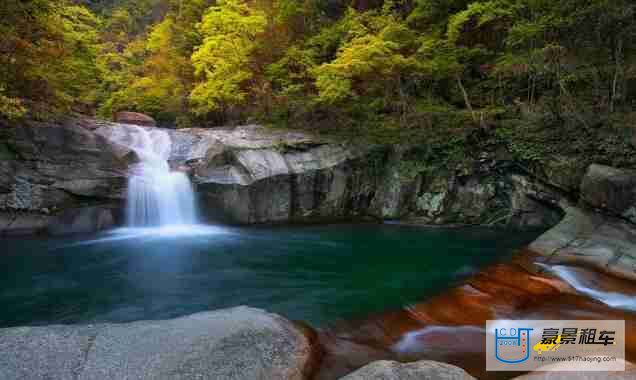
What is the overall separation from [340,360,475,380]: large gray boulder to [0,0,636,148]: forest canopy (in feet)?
31.3

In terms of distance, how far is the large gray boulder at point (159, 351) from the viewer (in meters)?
3.20

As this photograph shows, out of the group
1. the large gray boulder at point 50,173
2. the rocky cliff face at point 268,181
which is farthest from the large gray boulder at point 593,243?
the large gray boulder at point 50,173

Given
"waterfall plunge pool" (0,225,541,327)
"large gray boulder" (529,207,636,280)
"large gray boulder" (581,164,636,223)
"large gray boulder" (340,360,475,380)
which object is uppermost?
"large gray boulder" (581,164,636,223)

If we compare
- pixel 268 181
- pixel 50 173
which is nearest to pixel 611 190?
pixel 268 181

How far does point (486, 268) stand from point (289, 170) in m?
6.76

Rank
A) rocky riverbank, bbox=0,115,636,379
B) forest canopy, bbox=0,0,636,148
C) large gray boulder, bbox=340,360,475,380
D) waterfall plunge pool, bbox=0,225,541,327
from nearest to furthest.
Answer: large gray boulder, bbox=340,360,475,380 < rocky riverbank, bbox=0,115,636,379 < waterfall plunge pool, bbox=0,225,541,327 < forest canopy, bbox=0,0,636,148

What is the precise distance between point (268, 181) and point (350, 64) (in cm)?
450

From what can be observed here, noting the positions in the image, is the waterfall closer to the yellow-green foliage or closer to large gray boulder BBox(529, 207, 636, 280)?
the yellow-green foliage

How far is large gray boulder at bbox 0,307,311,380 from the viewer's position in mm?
3195

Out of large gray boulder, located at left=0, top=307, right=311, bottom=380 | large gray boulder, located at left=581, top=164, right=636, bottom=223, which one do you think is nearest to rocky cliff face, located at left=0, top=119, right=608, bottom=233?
large gray boulder, located at left=581, top=164, right=636, bottom=223

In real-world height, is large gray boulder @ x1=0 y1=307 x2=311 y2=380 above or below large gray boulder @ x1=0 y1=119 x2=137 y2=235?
below

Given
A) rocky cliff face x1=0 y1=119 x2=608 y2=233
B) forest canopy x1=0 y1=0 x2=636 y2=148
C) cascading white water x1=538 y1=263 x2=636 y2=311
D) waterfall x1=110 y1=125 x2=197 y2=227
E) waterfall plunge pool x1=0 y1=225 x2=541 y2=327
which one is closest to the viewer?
cascading white water x1=538 y1=263 x2=636 y2=311

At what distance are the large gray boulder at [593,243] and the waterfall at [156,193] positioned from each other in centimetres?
970

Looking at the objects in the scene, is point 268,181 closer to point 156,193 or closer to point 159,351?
point 156,193
